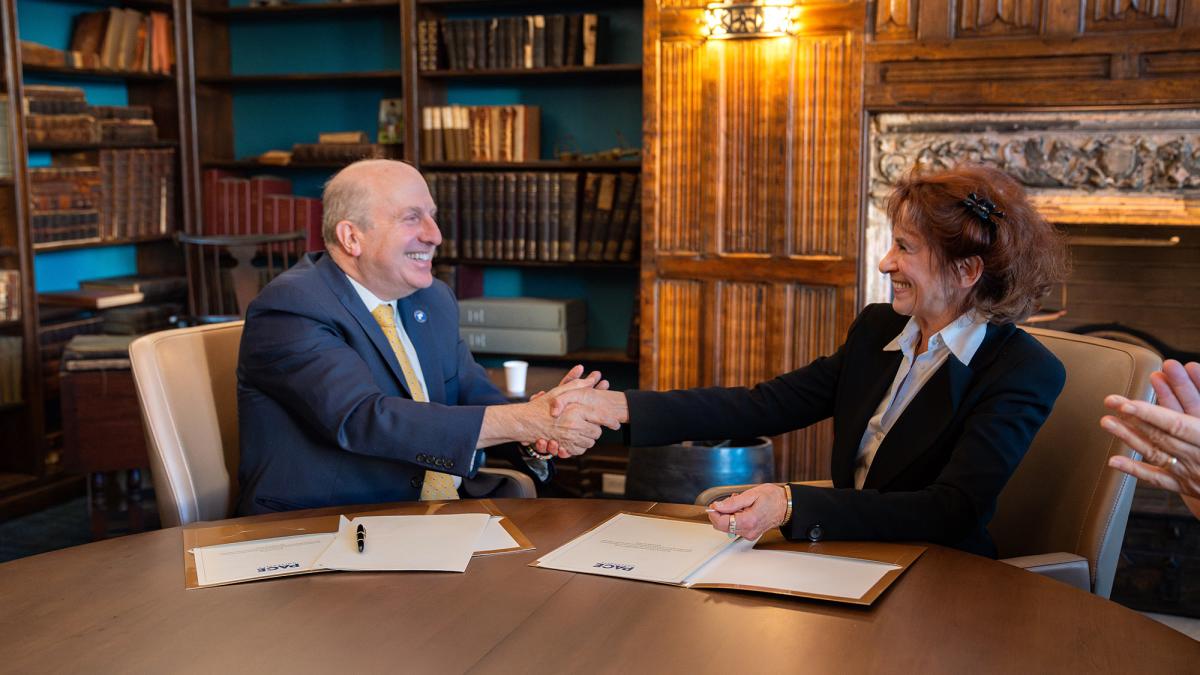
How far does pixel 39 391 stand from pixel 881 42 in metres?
3.47

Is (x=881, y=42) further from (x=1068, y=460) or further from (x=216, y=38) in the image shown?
(x=216, y=38)

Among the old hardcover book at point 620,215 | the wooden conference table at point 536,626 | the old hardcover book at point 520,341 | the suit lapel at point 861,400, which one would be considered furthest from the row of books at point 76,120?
the suit lapel at point 861,400

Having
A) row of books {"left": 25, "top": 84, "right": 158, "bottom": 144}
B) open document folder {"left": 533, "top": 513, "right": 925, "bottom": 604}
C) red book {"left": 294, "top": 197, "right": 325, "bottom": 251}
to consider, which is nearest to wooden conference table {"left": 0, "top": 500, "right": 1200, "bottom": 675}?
open document folder {"left": 533, "top": 513, "right": 925, "bottom": 604}

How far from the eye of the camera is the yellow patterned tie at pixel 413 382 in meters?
2.26

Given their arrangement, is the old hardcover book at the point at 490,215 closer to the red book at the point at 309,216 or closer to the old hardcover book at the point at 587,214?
the old hardcover book at the point at 587,214

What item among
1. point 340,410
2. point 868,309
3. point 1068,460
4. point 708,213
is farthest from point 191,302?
point 1068,460

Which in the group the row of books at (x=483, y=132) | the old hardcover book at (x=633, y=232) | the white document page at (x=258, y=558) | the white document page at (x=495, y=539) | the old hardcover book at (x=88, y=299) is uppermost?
the row of books at (x=483, y=132)

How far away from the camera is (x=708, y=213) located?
12.8ft

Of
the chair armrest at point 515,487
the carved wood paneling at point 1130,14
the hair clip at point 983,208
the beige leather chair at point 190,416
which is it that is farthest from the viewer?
the carved wood paneling at point 1130,14

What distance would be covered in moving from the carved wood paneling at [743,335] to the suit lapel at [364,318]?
190cm

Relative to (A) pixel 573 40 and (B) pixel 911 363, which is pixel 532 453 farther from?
(A) pixel 573 40

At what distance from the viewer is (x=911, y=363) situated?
6.68ft

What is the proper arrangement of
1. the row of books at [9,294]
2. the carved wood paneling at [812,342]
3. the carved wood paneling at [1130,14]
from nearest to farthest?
the carved wood paneling at [1130,14] < the carved wood paneling at [812,342] < the row of books at [9,294]

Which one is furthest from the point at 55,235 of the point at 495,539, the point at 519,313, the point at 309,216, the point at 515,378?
the point at 495,539
